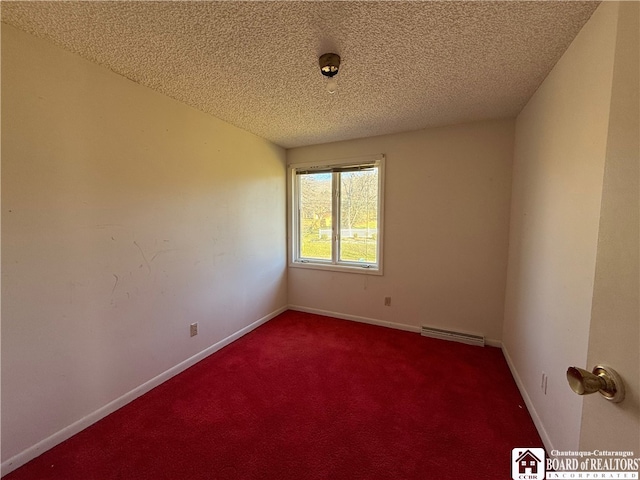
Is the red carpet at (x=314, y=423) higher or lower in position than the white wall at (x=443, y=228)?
lower

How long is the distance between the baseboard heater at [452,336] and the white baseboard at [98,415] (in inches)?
87.1

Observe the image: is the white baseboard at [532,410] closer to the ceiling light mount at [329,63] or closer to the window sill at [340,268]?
the window sill at [340,268]

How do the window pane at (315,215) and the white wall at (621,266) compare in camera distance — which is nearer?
the white wall at (621,266)

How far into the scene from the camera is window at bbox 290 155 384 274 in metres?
3.30

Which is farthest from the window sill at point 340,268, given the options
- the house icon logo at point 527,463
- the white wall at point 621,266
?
the white wall at point 621,266

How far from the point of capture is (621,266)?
55 cm

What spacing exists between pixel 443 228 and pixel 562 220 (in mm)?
1438

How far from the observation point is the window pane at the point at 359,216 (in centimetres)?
331

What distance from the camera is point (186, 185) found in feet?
7.56

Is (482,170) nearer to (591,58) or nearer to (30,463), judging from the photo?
(591,58)

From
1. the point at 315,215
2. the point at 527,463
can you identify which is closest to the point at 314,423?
the point at 527,463

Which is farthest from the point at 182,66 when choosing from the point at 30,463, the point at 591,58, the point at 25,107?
the point at 30,463

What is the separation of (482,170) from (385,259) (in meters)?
1.39

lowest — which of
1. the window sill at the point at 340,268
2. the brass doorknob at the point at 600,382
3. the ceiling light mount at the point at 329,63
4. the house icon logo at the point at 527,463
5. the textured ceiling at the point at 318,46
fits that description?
the house icon logo at the point at 527,463
